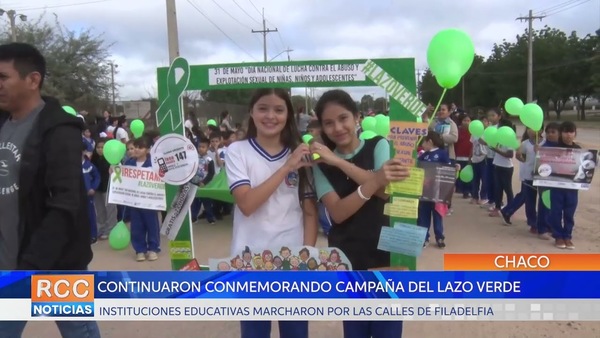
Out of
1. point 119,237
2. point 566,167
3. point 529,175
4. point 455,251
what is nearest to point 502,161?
point 529,175

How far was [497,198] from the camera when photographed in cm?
796

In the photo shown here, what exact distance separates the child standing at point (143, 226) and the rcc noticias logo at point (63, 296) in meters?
3.61

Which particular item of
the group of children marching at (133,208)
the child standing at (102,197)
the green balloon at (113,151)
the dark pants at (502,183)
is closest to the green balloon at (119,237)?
the group of children marching at (133,208)

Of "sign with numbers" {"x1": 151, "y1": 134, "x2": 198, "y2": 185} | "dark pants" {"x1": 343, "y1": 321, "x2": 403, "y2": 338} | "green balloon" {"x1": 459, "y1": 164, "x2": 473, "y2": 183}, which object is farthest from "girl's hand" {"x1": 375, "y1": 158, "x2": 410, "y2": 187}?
"green balloon" {"x1": 459, "y1": 164, "x2": 473, "y2": 183}

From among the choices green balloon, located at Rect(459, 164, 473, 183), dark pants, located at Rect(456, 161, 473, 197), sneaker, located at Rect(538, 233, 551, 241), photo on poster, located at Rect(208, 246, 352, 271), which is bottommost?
sneaker, located at Rect(538, 233, 551, 241)

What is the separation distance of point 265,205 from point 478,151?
23.9 ft

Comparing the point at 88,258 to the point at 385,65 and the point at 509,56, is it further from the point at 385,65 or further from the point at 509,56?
the point at 509,56

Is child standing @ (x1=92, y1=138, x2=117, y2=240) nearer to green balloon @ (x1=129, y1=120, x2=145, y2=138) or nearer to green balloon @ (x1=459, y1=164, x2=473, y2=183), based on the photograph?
green balloon @ (x1=129, y1=120, x2=145, y2=138)

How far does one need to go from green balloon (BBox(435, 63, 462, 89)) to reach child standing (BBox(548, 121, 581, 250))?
369cm

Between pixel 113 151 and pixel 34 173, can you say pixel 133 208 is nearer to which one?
pixel 113 151

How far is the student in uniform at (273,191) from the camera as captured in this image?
2.26 metres

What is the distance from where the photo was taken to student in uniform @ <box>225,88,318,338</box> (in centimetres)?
226

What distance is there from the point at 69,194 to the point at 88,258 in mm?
432

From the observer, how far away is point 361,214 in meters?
2.39
